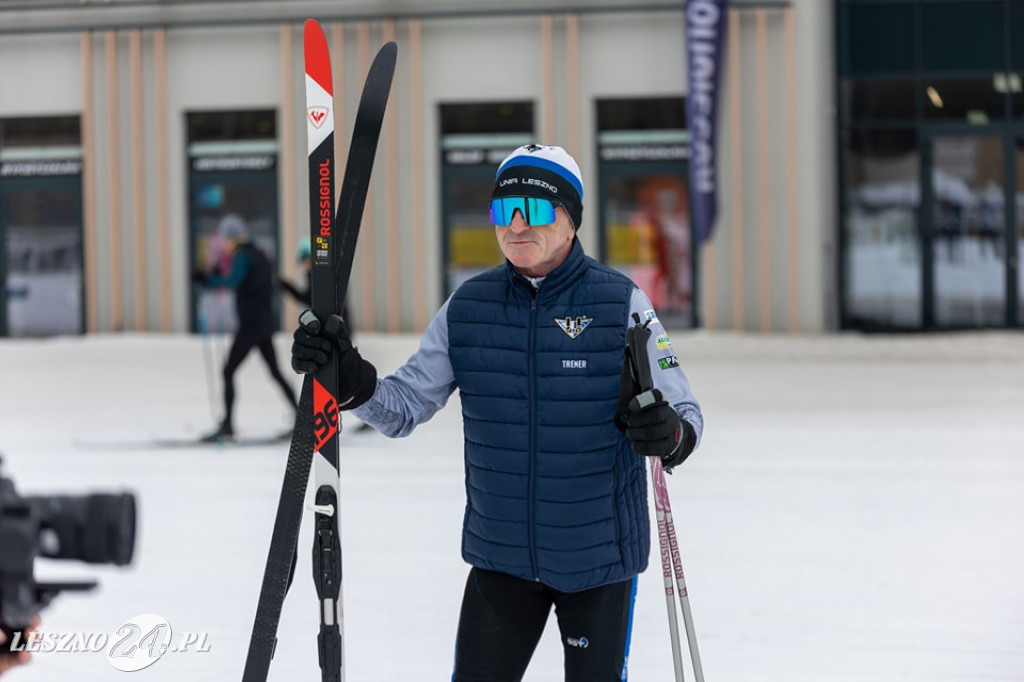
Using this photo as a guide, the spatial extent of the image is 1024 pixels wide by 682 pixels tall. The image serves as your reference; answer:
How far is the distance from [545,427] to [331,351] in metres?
0.47

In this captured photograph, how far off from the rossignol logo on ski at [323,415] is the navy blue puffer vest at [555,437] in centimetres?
30

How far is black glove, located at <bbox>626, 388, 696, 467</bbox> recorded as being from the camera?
293 cm

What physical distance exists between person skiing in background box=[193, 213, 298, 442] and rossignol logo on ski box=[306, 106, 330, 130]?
8075 millimetres

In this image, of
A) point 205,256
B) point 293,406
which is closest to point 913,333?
point 205,256

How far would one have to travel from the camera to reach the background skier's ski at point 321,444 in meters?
3.09

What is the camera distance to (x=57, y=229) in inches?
906

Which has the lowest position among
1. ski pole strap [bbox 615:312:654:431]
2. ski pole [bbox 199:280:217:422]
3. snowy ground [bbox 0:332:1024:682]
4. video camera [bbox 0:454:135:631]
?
snowy ground [bbox 0:332:1024:682]

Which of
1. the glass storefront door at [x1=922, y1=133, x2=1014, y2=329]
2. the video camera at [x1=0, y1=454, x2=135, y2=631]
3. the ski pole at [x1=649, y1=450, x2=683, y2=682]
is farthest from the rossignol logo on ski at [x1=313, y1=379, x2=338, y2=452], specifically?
the glass storefront door at [x1=922, y1=133, x2=1014, y2=329]

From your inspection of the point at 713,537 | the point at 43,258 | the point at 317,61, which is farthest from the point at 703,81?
the point at 317,61

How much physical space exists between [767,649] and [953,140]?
17.8m

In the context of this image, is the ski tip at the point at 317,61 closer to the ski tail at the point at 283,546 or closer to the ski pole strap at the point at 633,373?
the ski tail at the point at 283,546

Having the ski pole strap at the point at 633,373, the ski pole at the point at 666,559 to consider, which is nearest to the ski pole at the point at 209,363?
the ski pole at the point at 666,559

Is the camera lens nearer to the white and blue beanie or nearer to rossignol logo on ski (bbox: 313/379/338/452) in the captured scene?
rossignol logo on ski (bbox: 313/379/338/452)

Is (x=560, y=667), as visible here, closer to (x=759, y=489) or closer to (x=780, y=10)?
(x=759, y=489)
